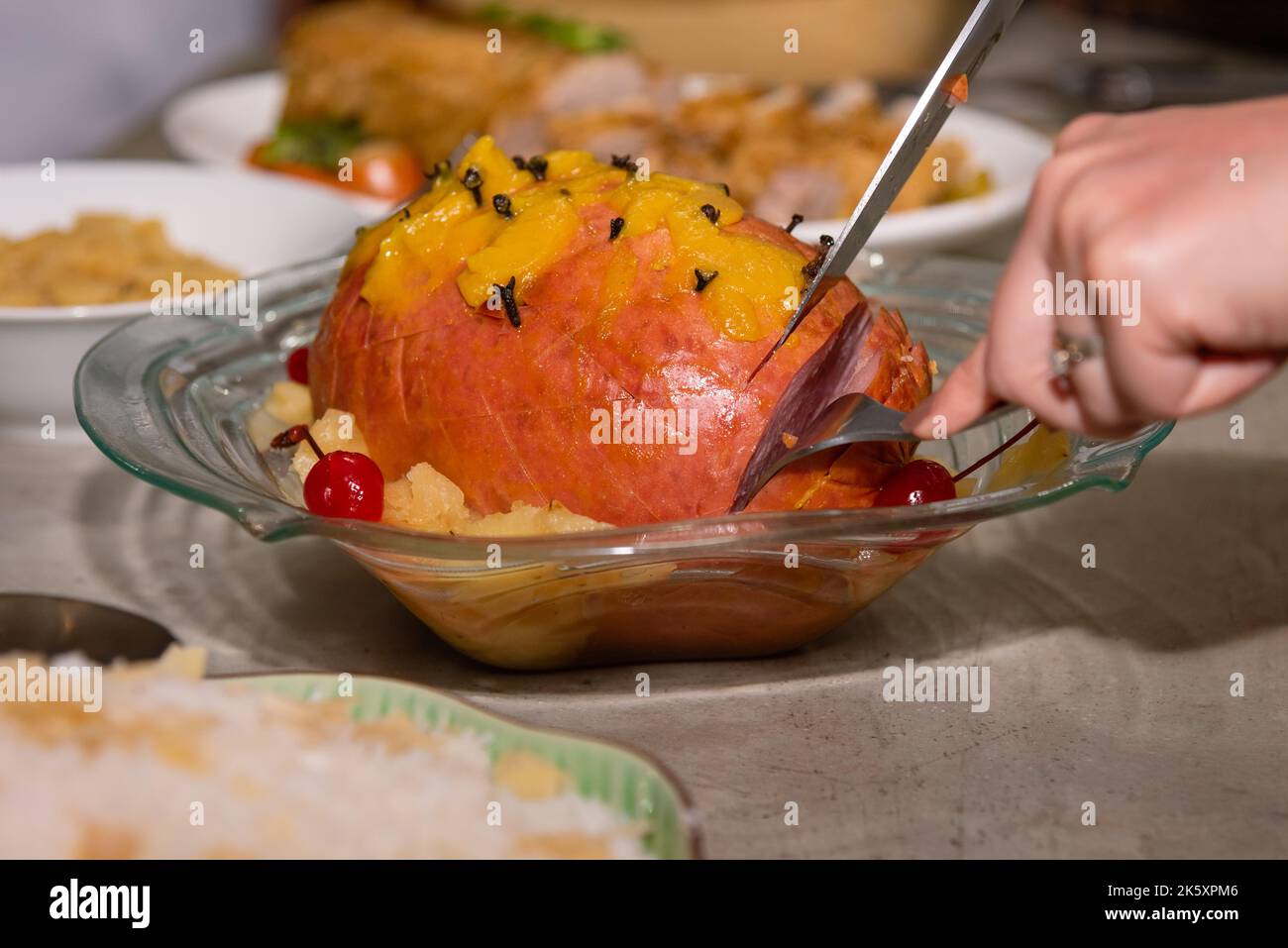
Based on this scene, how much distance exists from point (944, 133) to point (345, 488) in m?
1.72

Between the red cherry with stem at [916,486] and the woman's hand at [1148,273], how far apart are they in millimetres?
138

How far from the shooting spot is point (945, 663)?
3.72ft

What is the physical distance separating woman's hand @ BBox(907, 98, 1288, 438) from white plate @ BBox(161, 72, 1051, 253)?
38.8 inches

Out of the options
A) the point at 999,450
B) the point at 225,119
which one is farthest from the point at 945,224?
the point at 225,119

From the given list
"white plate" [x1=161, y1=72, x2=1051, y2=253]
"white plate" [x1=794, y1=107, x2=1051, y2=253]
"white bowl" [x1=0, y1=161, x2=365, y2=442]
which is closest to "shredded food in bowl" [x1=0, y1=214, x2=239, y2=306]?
"white bowl" [x1=0, y1=161, x2=365, y2=442]

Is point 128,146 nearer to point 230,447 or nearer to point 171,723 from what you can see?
point 230,447

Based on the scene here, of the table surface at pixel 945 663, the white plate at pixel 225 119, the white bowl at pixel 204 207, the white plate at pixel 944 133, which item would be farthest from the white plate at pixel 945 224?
the white plate at pixel 225 119

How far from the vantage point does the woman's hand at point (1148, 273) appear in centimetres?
74

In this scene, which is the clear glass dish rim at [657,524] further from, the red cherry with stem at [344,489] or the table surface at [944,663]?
the table surface at [944,663]

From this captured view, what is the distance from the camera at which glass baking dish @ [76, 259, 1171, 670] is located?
909 millimetres

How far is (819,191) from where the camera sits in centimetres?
202

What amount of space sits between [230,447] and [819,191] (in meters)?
1.15

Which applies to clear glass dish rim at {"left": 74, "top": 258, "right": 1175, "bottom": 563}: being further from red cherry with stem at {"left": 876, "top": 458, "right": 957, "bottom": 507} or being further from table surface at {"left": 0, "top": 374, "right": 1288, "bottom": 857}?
table surface at {"left": 0, "top": 374, "right": 1288, "bottom": 857}
